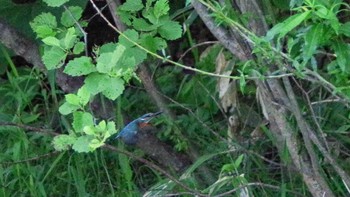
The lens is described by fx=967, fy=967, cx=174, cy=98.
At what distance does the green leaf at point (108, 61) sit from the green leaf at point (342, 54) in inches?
23.0

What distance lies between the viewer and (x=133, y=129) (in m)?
3.61

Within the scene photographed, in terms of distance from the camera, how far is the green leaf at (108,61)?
2.64 meters

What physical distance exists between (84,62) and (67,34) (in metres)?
0.12

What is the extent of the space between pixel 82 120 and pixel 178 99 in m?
1.76

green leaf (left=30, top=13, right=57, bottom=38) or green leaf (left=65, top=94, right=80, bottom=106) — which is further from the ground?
green leaf (left=30, top=13, right=57, bottom=38)

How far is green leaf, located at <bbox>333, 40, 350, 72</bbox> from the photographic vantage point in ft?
8.35

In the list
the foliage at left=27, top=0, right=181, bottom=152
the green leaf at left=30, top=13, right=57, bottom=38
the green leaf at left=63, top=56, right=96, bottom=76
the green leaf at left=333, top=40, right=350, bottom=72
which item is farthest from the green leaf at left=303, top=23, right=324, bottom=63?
the green leaf at left=30, top=13, right=57, bottom=38

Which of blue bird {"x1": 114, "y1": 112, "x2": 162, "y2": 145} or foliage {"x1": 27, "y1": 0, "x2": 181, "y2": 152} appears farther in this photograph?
blue bird {"x1": 114, "y1": 112, "x2": 162, "y2": 145}

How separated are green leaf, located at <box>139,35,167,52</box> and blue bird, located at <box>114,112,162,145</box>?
663 millimetres

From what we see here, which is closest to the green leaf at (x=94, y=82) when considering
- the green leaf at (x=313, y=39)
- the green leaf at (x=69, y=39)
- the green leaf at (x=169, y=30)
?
the green leaf at (x=69, y=39)

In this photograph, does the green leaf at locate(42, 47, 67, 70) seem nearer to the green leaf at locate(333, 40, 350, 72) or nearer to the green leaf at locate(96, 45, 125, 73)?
the green leaf at locate(96, 45, 125, 73)

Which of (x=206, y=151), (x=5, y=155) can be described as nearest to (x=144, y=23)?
(x=206, y=151)

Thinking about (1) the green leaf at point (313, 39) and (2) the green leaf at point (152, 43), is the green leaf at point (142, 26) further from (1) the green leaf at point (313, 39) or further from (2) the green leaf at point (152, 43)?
(1) the green leaf at point (313, 39)

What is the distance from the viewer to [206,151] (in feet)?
13.0
